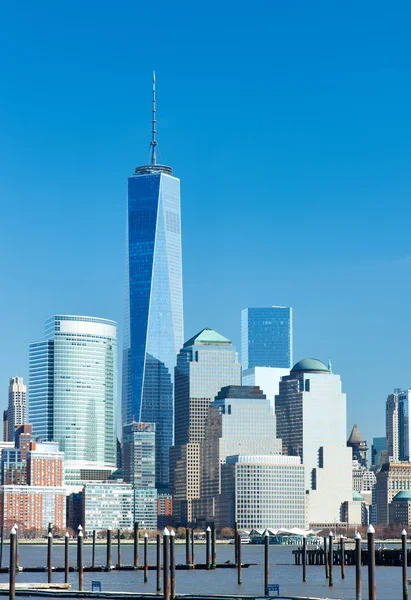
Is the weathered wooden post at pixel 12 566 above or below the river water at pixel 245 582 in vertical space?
above

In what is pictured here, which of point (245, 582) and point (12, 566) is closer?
point (12, 566)

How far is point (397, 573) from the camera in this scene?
181 metres

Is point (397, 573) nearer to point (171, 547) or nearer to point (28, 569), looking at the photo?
point (28, 569)

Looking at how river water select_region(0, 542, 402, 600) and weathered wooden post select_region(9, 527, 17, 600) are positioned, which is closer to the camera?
weathered wooden post select_region(9, 527, 17, 600)

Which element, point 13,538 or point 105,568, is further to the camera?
point 105,568

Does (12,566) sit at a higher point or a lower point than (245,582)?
higher

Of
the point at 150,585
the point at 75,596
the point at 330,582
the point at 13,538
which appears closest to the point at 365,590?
the point at 330,582

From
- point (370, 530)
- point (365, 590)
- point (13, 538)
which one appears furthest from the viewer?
point (365, 590)

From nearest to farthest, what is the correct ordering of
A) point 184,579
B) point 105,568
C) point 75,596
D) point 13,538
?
point 13,538, point 75,596, point 184,579, point 105,568

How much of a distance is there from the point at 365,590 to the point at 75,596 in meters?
31.1

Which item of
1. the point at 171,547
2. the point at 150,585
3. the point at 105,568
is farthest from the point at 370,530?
the point at 105,568

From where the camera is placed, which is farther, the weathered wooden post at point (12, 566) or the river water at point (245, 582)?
the river water at point (245, 582)

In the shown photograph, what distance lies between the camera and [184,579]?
154m

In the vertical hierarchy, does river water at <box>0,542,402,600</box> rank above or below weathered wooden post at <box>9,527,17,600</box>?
below
